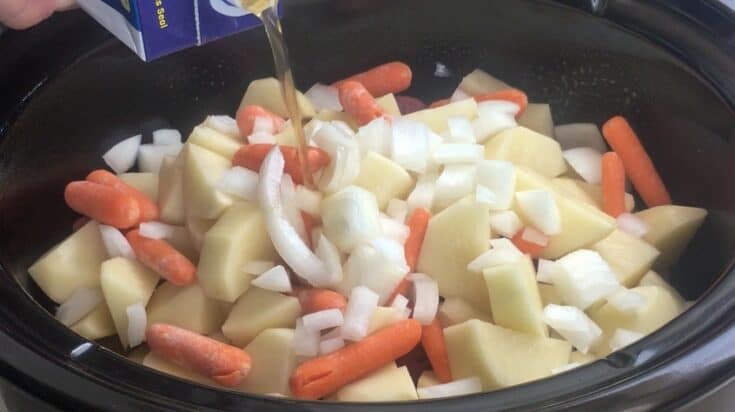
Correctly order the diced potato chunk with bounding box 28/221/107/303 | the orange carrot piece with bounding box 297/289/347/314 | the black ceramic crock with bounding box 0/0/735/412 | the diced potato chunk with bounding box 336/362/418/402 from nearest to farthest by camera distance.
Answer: the black ceramic crock with bounding box 0/0/735/412
the diced potato chunk with bounding box 336/362/418/402
the orange carrot piece with bounding box 297/289/347/314
the diced potato chunk with bounding box 28/221/107/303

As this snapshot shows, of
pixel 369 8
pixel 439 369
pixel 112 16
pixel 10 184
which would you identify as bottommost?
pixel 439 369

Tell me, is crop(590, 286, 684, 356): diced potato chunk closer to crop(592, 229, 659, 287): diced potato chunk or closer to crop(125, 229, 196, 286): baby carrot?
crop(592, 229, 659, 287): diced potato chunk

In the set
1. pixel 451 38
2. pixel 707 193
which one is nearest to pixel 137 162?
pixel 451 38

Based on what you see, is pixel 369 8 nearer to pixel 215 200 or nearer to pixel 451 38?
pixel 451 38

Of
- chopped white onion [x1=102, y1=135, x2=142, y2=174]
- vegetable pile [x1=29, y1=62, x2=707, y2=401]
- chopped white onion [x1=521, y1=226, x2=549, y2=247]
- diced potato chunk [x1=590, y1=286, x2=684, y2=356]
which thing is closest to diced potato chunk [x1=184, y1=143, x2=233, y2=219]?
vegetable pile [x1=29, y1=62, x2=707, y2=401]

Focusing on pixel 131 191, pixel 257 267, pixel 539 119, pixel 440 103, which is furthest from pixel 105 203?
pixel 539 119

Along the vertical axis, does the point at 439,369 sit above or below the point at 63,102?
below
